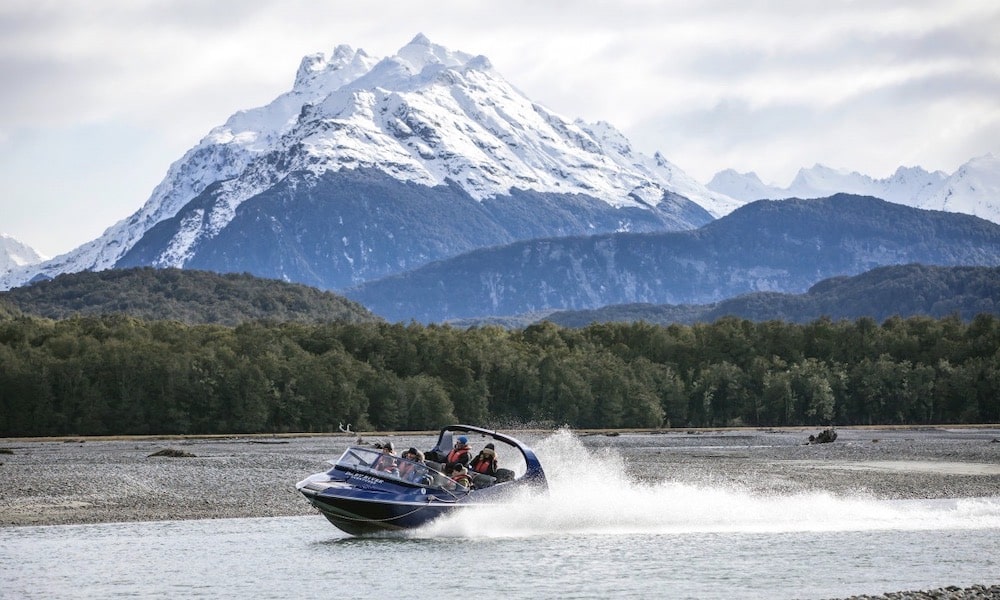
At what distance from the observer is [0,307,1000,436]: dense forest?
128 meters

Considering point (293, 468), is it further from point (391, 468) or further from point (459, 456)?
point (391, 468)

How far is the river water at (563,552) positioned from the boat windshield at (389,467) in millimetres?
1547

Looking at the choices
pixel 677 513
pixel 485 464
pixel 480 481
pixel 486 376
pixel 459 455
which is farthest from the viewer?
pixel 486 376

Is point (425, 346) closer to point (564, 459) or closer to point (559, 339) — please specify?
point (559, 339)

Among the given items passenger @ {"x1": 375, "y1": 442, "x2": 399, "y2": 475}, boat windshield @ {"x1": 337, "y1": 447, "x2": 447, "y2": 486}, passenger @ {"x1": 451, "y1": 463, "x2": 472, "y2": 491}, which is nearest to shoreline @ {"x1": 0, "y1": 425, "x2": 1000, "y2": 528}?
passenger @ {"x1": 451, "y1": 463, "x2": 472, "y2": 491}

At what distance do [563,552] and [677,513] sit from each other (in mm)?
8414

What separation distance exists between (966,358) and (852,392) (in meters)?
14.1

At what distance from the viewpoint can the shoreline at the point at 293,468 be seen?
5456 cm

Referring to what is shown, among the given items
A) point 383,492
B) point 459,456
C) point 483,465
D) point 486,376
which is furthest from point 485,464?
point 486,376

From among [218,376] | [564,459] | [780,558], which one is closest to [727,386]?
[218,376]

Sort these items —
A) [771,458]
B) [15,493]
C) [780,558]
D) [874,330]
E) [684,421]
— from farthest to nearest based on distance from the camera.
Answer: [874,330]
[684,421]
[771,458]
[15,493]
[780,558]

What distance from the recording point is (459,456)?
4662cm

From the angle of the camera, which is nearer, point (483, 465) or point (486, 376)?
point (483, 465)

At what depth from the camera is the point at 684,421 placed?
151375mm
